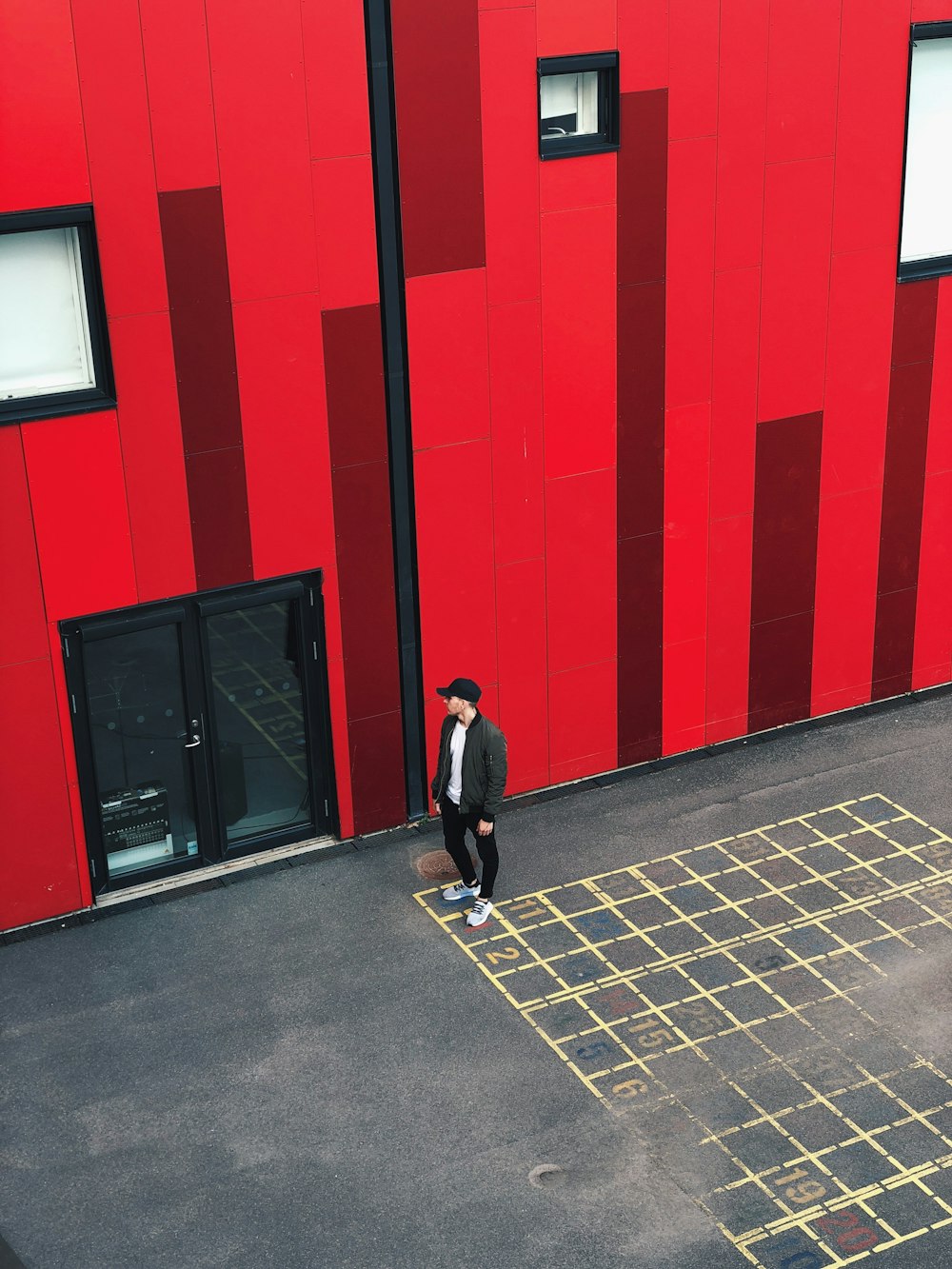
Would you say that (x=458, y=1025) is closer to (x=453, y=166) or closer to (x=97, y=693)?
(x=97, y=693)

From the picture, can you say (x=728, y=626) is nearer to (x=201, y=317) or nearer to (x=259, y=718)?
(x=259, y=718)

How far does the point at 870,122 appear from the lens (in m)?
13.6

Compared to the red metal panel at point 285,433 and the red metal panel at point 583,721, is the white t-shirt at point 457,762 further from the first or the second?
the red metal panel at point 583,721

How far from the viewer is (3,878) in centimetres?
1215

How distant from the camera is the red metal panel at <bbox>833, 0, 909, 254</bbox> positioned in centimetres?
1330

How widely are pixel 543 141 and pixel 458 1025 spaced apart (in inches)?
269

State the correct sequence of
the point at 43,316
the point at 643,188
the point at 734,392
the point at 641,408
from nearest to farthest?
1. the point at 43,316
2. the point at 643,188
3. the point at 641,408
4. the point at 734,392

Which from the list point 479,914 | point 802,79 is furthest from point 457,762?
point 802,79

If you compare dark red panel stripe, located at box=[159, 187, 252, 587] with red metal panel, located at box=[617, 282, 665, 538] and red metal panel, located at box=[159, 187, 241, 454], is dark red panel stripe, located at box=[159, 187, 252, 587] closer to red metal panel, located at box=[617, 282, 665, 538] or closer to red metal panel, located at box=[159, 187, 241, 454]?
red metal panel, located at box=[159, 187, 241, 454]

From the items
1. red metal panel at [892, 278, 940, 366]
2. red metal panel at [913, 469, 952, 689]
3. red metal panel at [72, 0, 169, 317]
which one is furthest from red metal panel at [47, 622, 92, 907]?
red metal panel at [913, 469, 952, 689]

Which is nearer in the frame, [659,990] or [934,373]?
[659,990]

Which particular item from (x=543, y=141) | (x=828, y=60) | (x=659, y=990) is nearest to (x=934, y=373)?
(x=828, y=60)

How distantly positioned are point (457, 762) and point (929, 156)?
23.2ft

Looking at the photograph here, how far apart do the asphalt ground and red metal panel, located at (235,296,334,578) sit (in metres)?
2.77
